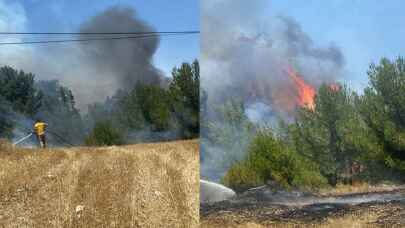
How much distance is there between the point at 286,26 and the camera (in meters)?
5.48

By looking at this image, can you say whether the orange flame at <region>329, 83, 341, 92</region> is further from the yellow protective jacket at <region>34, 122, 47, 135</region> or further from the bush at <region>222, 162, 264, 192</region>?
the yellow protective jacket at <region>34, 122, 47, 135</region>

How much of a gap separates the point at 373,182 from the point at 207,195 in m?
1.64

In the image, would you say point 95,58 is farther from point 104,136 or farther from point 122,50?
point 104,136

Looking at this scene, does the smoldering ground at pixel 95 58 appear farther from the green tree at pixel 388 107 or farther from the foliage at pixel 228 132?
the green tree at pixel 388 107

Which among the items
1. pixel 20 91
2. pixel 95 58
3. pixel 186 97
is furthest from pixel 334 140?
pixel 20 91

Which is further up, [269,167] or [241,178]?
[269,167]

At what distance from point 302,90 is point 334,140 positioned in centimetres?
59

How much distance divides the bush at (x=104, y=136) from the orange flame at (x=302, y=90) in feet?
9.60

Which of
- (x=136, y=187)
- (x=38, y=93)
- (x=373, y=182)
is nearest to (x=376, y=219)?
(x=373, y=182)

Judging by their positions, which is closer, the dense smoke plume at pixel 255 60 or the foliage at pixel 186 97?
the dense smoke plume at pixel 255 60

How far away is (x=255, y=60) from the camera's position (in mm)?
5520

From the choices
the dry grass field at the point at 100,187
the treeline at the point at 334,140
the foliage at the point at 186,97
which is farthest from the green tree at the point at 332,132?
the foliage at the point at 186,97

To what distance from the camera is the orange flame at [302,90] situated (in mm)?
5469

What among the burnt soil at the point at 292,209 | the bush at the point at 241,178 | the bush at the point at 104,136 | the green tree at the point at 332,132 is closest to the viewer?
the burnt soil at the point at 292,209
